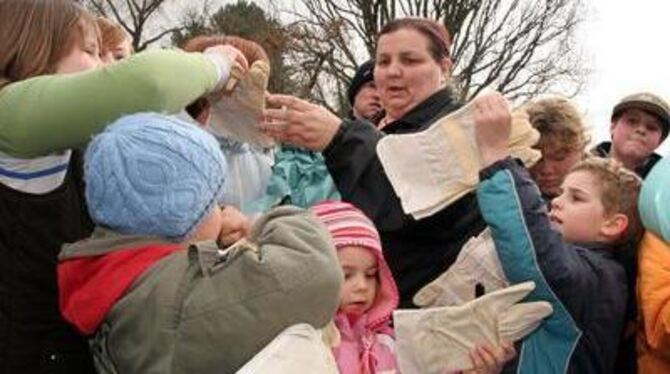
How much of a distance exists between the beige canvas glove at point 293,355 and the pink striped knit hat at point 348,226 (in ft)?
2.24

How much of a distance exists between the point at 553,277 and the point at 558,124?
1.38m

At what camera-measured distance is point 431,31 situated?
3176 millimetres

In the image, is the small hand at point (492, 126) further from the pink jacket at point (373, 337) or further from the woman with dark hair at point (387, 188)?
the pink jacket at point (373, 337)

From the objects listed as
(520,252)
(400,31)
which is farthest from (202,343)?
(400,31)

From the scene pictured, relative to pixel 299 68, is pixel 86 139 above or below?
above

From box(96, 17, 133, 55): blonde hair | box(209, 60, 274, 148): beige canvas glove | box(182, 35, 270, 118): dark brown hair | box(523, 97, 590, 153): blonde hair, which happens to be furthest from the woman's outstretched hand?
box(523, 97, 590, 153): blonde hair

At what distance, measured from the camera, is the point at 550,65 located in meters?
25.2

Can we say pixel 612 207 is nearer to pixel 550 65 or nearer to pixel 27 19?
pixel 27 19

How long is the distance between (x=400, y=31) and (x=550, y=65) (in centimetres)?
2302

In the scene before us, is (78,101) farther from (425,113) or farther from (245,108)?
(425,113)

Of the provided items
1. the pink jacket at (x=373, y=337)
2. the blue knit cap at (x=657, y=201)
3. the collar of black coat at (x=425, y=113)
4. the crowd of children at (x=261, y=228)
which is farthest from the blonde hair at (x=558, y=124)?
the pink jacket at (x=373, y=337)

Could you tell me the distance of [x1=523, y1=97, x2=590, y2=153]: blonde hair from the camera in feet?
11.5

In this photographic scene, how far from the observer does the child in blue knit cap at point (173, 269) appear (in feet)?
5.28

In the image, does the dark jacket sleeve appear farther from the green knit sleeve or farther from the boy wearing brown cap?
the boy wearing brown cap
